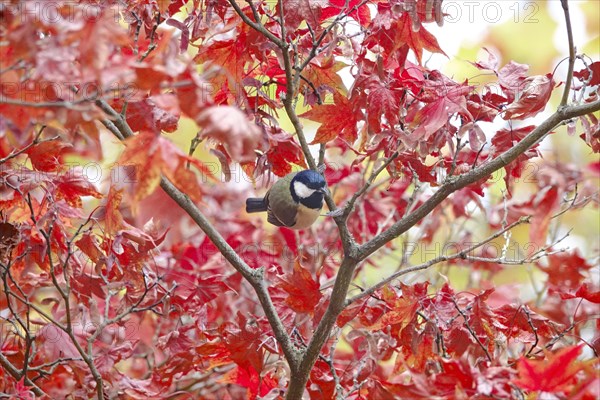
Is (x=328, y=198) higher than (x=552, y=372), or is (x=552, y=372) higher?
(x=328, y=198)

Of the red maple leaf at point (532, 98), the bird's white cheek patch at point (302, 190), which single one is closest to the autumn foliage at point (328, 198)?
the red maple leaf at point (532, 98)

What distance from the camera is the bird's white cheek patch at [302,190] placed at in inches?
83.0

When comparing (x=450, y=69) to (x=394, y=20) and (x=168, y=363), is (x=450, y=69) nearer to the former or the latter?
(x=394, y=20)

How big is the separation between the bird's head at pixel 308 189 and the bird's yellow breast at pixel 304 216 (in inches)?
1.0

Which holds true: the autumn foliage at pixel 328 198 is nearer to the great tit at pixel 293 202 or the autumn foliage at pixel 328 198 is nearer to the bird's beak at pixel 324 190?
the bird's beak at pixel 324 190

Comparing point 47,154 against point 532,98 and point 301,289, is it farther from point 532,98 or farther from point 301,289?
point 532,98

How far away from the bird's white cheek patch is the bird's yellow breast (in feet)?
0.14

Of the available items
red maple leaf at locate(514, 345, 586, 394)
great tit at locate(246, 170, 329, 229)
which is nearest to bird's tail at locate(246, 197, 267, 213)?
great tit at locate(246, 170, 329, 229)

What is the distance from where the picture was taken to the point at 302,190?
215cm

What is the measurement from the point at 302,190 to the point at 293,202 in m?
0.08

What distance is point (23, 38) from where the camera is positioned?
111 centimetres

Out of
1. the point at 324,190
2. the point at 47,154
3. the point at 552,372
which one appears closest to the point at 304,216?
the point at 324,190

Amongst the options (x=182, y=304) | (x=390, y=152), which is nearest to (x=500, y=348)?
(x=390, y=152)

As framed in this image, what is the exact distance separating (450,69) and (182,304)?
268 centimetres
